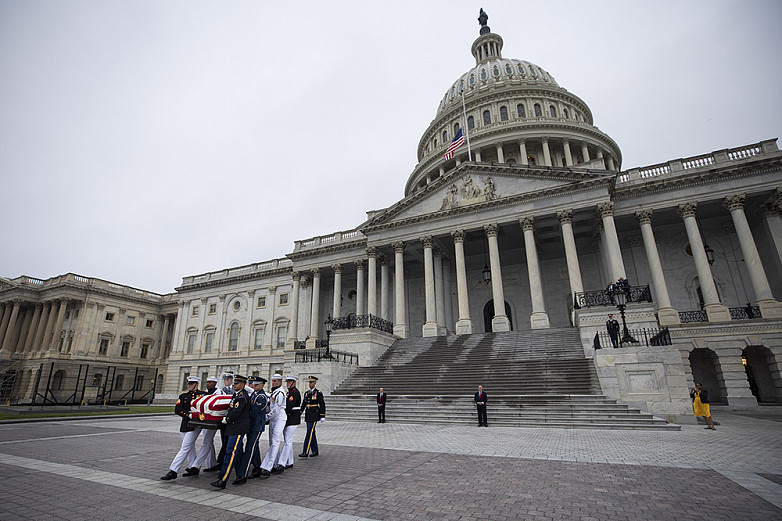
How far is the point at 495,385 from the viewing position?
18953 millimetres

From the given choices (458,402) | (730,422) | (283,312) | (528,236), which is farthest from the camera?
(283,312)

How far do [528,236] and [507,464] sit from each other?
898 inches

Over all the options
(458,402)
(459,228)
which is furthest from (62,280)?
(458,402)

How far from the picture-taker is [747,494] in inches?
231

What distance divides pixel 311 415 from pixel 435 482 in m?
3.54

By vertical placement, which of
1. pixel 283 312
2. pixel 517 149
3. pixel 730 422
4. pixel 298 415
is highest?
pixel 517 149

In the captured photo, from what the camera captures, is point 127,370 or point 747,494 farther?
point 127,370

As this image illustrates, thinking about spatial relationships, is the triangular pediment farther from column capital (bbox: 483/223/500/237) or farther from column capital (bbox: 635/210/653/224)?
column capital (bbox: 635/210/653/224)

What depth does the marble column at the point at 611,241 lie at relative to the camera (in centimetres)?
2597

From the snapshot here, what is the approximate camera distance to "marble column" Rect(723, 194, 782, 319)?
2362 cm

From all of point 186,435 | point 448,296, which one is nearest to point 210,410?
point 186,435

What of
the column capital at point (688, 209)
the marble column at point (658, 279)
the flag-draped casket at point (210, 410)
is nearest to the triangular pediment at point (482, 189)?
the marble column at point (658, 279)

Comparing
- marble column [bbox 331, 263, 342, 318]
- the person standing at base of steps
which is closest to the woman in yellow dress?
the person standing at base of steps

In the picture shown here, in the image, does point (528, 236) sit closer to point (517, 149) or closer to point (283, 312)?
point (517, 149)
